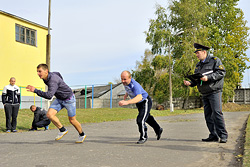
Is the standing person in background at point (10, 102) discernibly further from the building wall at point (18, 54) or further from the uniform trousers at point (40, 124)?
the building wall at point (18, 54)

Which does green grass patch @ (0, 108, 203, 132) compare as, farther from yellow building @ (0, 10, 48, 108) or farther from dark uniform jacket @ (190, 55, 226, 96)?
dark uniform jacket @ (190, 55, 226, 96)

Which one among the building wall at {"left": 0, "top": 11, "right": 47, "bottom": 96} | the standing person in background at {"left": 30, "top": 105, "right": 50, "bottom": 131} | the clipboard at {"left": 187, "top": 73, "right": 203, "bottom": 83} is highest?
the building wall at {"left": 0, "top": 11, "right": 47, "bottom": 96}

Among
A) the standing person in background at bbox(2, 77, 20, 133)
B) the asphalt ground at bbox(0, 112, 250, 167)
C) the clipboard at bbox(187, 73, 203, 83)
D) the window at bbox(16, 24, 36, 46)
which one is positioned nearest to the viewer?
the asphalt ground at bbox(0, 112, 250, 167)

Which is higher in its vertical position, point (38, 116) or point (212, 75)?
point (212, 75)

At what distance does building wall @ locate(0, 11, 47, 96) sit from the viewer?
21.4 metres

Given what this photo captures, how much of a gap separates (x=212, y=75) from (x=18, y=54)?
19.5 metres

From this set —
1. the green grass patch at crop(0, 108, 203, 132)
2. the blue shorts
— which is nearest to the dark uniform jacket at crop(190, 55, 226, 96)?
the blue shorts

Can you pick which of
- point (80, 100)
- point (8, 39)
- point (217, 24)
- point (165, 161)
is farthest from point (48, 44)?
point (217, 24)

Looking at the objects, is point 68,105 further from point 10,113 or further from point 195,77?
point 10,113

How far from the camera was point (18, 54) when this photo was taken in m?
22.4

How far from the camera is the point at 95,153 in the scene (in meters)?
5.08

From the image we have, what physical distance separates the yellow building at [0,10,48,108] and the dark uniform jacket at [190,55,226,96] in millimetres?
18499

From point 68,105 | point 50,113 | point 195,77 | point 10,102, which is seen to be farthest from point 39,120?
point 195,77

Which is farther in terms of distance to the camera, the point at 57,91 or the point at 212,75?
the point at 57,91
